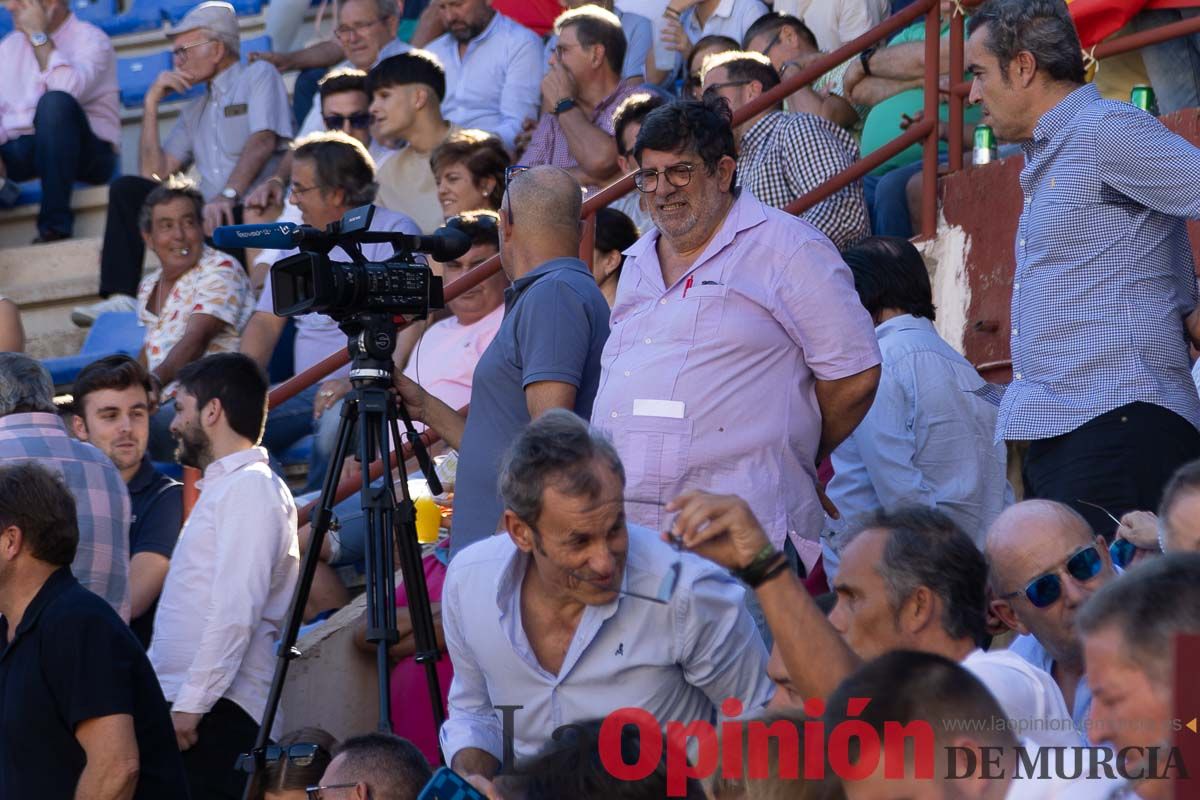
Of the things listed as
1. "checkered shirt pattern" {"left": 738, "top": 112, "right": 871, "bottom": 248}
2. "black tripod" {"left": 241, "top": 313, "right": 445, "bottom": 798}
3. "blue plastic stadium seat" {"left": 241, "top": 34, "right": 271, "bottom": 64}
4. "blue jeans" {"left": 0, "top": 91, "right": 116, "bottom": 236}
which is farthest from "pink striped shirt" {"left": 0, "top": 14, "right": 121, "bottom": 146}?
"black tripod" {"left": 241, "top": 313, "right": 445, "bottom": 798}

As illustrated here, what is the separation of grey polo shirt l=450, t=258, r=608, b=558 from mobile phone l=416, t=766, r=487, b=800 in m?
1.53

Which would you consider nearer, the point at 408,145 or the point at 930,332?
the point at 930,332

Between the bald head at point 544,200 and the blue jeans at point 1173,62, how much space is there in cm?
235

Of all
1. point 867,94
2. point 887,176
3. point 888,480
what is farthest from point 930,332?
point 867,94

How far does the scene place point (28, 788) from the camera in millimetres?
4316

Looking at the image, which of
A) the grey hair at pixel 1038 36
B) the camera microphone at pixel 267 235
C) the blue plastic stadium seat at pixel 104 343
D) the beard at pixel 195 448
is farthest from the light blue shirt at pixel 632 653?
the blue plastic stadium seat at pixel 104 343

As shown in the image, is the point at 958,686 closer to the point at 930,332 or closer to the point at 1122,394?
the point at 1122,394

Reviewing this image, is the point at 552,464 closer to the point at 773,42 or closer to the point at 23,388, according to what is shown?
the point at 23,388

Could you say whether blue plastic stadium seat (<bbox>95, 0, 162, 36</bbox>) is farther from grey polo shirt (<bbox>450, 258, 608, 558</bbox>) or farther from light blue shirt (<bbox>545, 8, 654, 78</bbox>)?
grey polo shirt (<bbox>450, 258, 608, 558</bbox>)

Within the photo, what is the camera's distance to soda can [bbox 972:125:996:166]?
6.58 m

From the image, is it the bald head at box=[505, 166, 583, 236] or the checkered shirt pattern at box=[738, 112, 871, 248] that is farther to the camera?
the checkered shirt pattern at box=[738, 112, 871, 248]

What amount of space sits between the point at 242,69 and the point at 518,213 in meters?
5.53

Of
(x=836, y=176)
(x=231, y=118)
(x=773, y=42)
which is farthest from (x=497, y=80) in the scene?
(x=836, y=176)

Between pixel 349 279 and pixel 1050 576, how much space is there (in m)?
1.88
